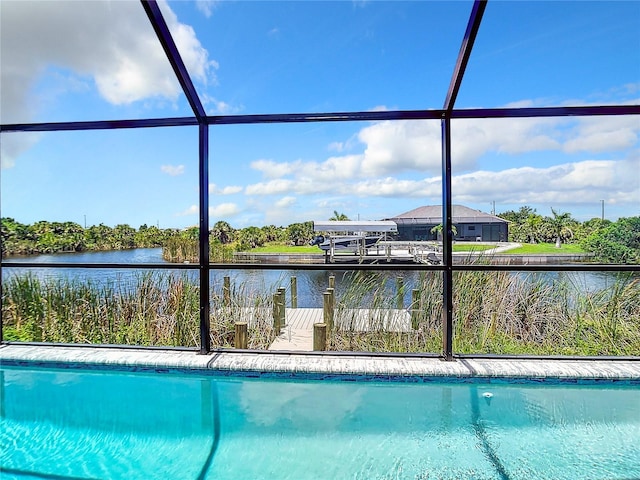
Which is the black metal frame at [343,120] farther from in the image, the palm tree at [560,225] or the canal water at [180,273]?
the palm tree at [560,225]

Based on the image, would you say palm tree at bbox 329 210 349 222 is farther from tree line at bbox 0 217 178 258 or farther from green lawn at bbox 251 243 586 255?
tree line at bbox 0 217 178 258

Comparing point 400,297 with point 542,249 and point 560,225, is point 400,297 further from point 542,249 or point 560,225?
point 560,225

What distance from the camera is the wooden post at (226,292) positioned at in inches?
174

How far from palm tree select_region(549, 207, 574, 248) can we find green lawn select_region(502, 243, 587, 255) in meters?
0.10

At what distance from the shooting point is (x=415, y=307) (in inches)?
161

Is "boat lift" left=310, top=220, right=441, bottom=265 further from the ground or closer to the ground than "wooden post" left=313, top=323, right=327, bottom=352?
further from the ground

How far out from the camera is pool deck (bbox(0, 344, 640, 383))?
3.25 metres

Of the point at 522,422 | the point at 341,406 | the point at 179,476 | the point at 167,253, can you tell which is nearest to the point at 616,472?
the point at 522,422

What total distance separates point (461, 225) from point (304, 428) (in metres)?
2.67


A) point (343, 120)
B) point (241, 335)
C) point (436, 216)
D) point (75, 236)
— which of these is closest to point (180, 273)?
point (241, 335)

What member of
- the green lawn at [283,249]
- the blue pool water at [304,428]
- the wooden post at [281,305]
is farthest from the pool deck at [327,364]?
the green lawn at [283,249]

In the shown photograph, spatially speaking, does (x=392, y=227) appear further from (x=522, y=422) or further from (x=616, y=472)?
(x=616, y=472)

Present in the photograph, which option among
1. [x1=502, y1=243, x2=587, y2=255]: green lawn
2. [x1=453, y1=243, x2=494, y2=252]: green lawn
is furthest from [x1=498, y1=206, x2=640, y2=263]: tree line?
[x1=453, y1=243, x2=494, y2=252]: green lawn

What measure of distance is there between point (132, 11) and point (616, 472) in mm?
4925
